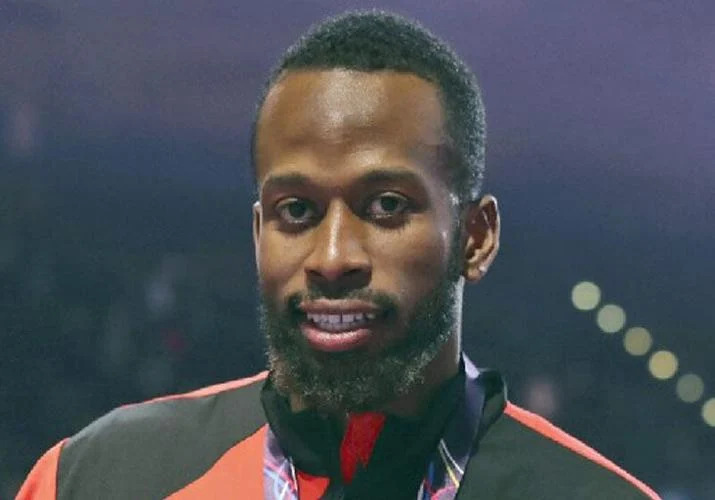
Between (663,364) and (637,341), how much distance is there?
66mm

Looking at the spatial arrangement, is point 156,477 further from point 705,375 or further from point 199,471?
point 705,375

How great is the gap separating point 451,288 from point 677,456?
159 centimetres

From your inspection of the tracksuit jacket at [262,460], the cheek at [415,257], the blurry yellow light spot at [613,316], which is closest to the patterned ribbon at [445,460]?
the tracksuit jacket at [262,460]

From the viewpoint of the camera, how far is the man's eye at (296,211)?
2.94 ft

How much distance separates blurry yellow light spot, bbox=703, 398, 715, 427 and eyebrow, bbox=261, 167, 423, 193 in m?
1.49

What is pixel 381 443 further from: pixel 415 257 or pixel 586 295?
pixel 586 295

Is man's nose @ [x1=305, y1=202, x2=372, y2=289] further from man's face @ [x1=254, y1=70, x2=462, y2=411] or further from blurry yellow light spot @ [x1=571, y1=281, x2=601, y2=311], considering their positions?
blurry yellow light spot @ [x1=571, y1=281, x2=601, y2=311]

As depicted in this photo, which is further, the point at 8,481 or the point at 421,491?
the point at 8,481

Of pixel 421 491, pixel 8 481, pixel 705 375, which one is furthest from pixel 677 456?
pixel 421 491

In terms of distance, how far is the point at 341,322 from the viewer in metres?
0.88

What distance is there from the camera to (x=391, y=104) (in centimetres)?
89

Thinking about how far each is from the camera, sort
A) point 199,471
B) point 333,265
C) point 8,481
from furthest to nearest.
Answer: point 8,481
point 199,471
point 333,265

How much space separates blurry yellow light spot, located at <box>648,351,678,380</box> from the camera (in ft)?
7.36

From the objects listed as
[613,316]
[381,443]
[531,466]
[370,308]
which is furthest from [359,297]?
[613,316]
